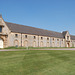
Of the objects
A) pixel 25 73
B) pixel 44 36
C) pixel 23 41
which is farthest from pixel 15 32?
pixel 25 73

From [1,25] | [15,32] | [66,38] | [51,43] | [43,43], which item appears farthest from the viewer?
[66,38]

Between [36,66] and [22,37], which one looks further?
[22,37]

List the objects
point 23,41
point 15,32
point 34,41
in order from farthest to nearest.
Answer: point 34,41, point 23,41, point 15,32

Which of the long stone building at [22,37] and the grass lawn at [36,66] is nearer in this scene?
the grass lawn at [36,66]

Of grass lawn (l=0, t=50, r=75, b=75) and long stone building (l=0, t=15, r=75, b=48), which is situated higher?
long stone building (l=0, t=15, r=75, b=48)

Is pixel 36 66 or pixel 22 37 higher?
pixel 22 37

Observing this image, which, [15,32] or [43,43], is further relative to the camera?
[43,43]

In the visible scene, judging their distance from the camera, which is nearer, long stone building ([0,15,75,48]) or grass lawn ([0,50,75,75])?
grass lawn ([0,50,75,75])

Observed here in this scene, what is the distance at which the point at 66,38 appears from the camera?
5188 centimetres

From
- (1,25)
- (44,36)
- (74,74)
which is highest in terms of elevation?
(1,25)

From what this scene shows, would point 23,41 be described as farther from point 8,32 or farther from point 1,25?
point 1,25

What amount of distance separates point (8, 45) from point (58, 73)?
89.1 ft

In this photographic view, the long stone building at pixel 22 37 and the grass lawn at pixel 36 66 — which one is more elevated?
the long stone building at pixel 22 37

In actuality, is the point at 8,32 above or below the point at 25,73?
above
